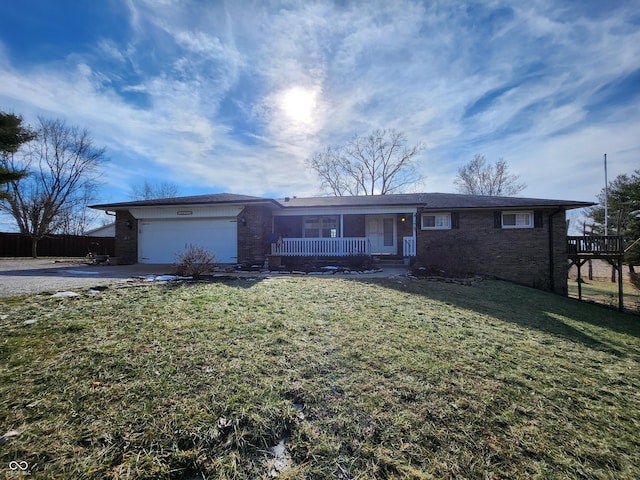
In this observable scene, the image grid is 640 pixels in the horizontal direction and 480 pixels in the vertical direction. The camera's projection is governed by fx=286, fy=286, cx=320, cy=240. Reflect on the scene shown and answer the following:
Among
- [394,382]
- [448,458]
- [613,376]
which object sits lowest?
[613,376]

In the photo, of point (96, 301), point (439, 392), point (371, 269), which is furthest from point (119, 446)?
point (371, 269)

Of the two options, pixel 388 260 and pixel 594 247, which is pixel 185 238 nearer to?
pixel 388 260

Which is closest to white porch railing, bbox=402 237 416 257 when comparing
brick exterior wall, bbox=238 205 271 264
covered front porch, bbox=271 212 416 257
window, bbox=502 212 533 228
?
covered front porch, bbox=271 212 416 257

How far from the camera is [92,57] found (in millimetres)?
8062

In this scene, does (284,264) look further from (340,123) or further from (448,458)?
(448,458)

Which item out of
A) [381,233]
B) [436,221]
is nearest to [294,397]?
[436,221]

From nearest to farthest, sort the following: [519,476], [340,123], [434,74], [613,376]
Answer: [519,476], [613,376], [434,74], [340,123]

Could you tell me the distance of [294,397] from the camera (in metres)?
2.52

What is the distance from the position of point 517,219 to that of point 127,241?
18888 millimetres

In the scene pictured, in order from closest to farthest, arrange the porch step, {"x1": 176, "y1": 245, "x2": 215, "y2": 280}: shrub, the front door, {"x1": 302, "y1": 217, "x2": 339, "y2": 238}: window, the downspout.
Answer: {"x1": 176, "y1": 245, "x2": 215, "y2": 280}: shrub < the downspout < the porch step < the front door < {"x1": 302, "y1": 217, "x2": 339, "y2": 238}: window

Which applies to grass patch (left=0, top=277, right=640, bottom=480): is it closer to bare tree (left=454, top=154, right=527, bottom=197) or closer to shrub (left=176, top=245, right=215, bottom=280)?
shrub (left=176, top=245, right=215, bottom=280)

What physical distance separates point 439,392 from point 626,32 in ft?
39.1

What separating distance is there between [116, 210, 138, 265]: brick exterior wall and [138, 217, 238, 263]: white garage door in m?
0.27

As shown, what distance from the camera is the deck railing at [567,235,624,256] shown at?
12.8m
